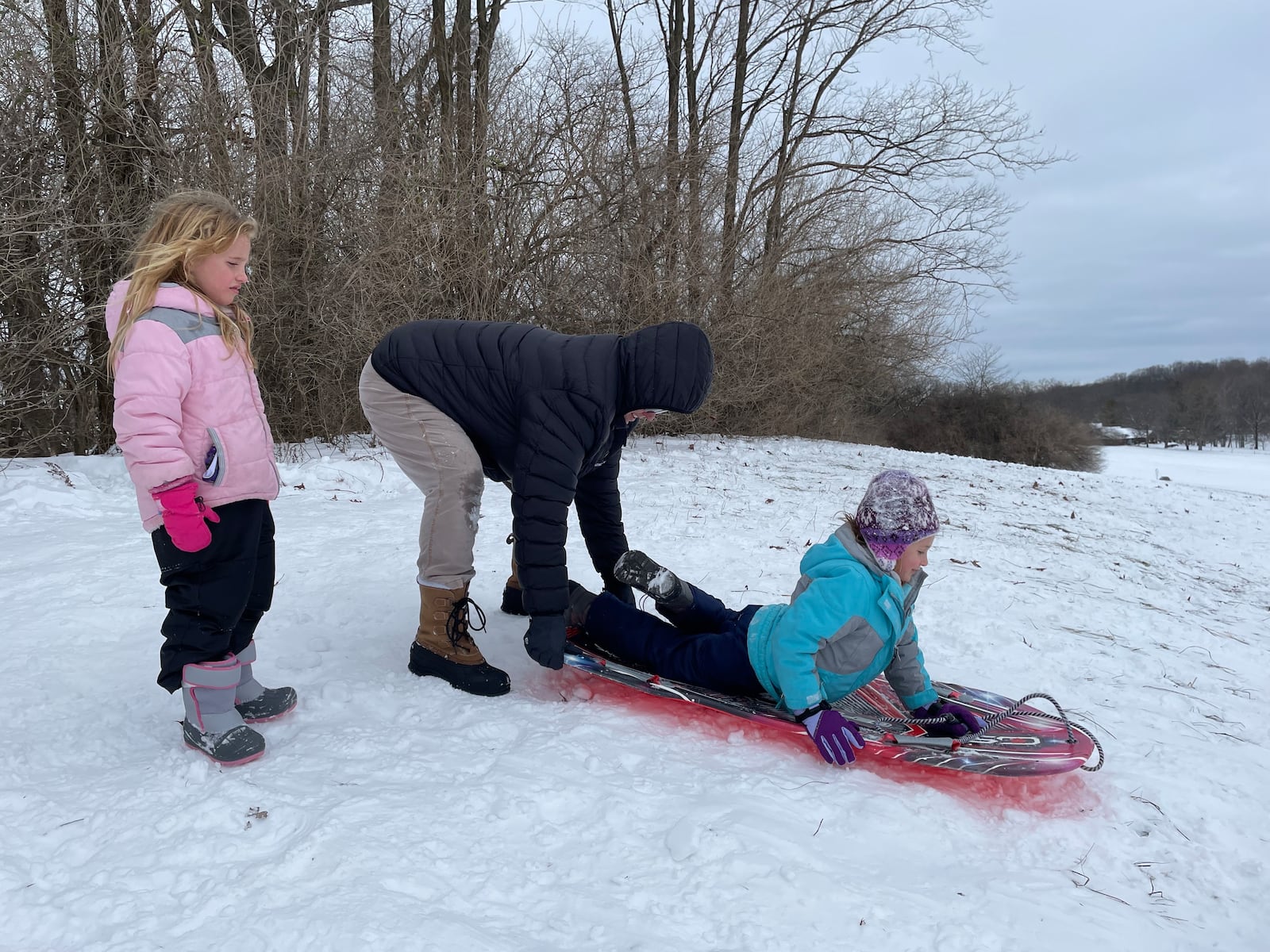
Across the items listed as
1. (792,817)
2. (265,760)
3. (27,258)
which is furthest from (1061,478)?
(27,258)

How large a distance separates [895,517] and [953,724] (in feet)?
2.61

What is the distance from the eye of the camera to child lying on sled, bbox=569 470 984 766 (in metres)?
2.51

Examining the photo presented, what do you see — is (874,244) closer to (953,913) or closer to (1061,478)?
(1061,478)

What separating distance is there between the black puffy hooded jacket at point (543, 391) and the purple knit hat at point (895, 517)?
26.9 inches

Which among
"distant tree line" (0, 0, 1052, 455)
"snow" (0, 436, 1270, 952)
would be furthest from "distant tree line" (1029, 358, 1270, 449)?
"snow" (0, 436, 1270, 952)

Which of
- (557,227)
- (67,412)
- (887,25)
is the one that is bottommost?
(67,412)

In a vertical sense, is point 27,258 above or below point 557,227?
below

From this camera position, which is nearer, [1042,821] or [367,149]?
[1042,821]

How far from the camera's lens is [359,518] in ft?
18.1

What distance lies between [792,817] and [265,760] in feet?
5.15

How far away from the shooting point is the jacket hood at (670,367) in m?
2.69

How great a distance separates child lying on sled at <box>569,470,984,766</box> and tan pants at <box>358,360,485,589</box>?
65 centimetres

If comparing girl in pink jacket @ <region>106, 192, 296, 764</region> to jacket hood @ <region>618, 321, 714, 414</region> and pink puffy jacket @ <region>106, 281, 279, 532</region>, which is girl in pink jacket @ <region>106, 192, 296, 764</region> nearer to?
pink puffy jacket @ <region>106, 281, 279, 532</region>

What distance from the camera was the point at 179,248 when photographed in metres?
2.29
